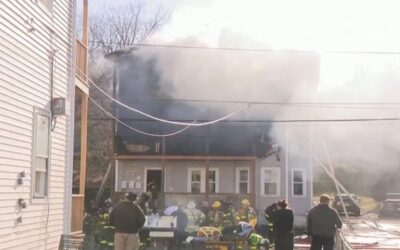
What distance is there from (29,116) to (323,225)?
5168 mm

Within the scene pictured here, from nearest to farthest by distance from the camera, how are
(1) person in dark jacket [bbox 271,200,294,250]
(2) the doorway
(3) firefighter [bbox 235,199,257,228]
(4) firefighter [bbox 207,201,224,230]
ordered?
(1) person in dark jacket [bbox 271,200,294,250] → (4) firefighter [bbox 207,201,224,230] → (3) firefighter [bbox 235,199,257,228] → (2) the doorway

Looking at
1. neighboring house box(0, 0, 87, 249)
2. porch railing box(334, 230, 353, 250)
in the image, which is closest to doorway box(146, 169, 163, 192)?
neighboring house box(0, 0, 87, 249)

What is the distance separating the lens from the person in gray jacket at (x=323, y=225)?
422 inches

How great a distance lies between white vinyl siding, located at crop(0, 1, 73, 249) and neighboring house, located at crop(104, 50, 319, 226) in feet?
33.0

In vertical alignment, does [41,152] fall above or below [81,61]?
below

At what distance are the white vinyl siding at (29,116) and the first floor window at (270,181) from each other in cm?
1288

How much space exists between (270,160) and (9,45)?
52.6 ft

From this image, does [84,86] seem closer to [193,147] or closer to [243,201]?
[243,201]

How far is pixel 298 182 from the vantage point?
2398cm

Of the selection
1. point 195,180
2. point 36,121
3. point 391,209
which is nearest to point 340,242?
point 36,121

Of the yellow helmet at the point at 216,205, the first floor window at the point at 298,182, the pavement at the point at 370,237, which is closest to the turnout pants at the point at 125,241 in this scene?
the pavement at the point at 370,237

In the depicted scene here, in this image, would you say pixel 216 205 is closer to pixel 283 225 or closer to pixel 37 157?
pixel 283 225

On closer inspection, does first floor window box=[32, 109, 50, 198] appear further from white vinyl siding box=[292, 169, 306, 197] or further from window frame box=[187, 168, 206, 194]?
white vinyl siding box=[292, 169, 306, 197]

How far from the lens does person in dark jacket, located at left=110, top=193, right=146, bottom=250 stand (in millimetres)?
10125
